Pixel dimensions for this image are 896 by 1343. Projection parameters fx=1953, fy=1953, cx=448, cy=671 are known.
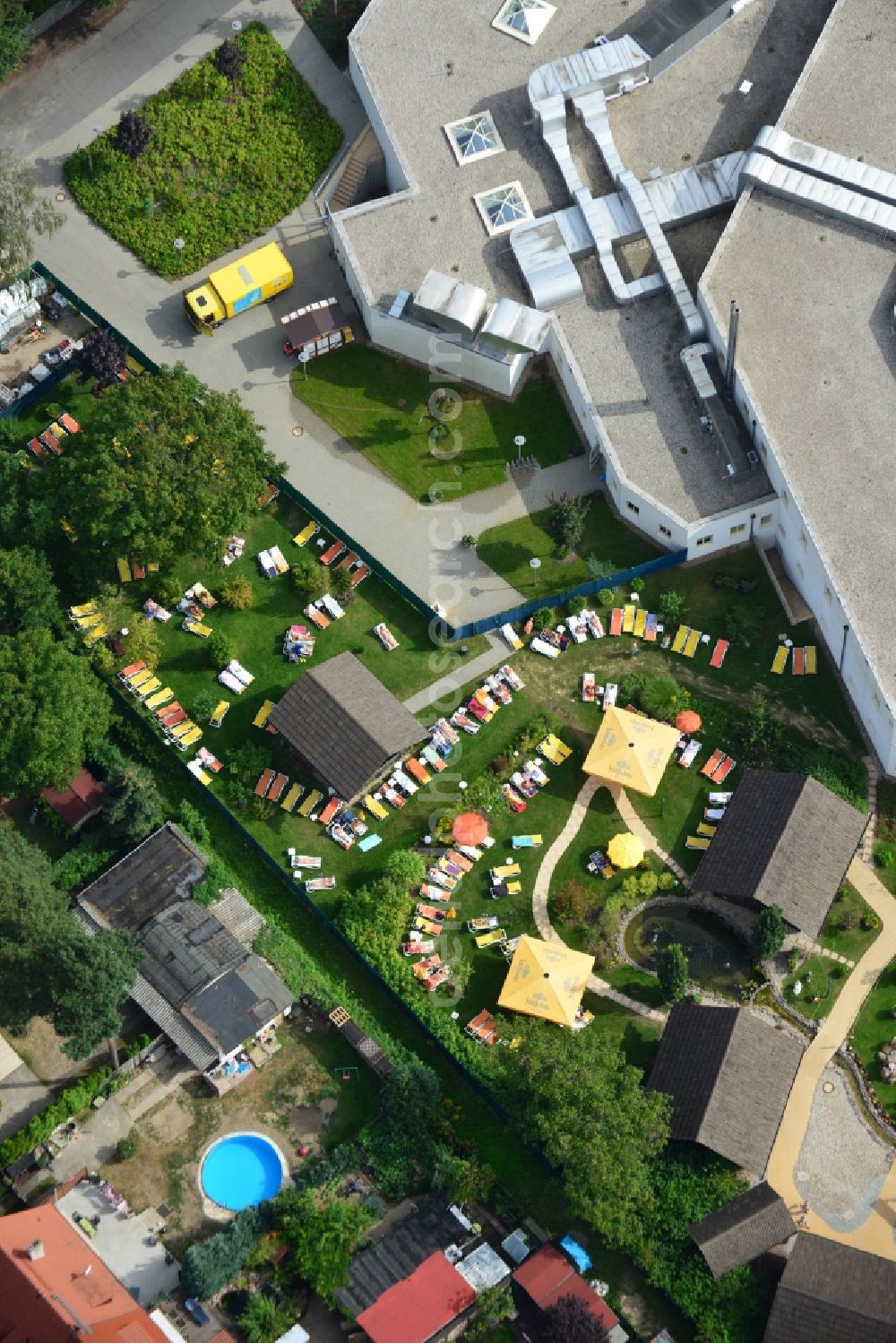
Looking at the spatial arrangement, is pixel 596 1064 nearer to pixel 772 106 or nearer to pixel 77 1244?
pixel 77 1244

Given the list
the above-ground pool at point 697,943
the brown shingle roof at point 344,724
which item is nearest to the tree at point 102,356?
the brown shingle roof at point 344,724

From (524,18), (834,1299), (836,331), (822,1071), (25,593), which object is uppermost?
(524,18)

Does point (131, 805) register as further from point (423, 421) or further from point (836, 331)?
point (836, 331)

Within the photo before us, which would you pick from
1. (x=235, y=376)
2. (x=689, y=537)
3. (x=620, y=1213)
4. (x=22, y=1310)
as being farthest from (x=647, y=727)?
(x=22, y=1310)

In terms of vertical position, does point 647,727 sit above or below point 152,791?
below

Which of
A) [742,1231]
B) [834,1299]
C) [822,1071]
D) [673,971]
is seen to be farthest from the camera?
[822,1071]

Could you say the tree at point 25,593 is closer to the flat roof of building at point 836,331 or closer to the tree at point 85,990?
the tree at point 85,990

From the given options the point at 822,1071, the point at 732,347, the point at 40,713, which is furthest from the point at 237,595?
the point at 822,1071
